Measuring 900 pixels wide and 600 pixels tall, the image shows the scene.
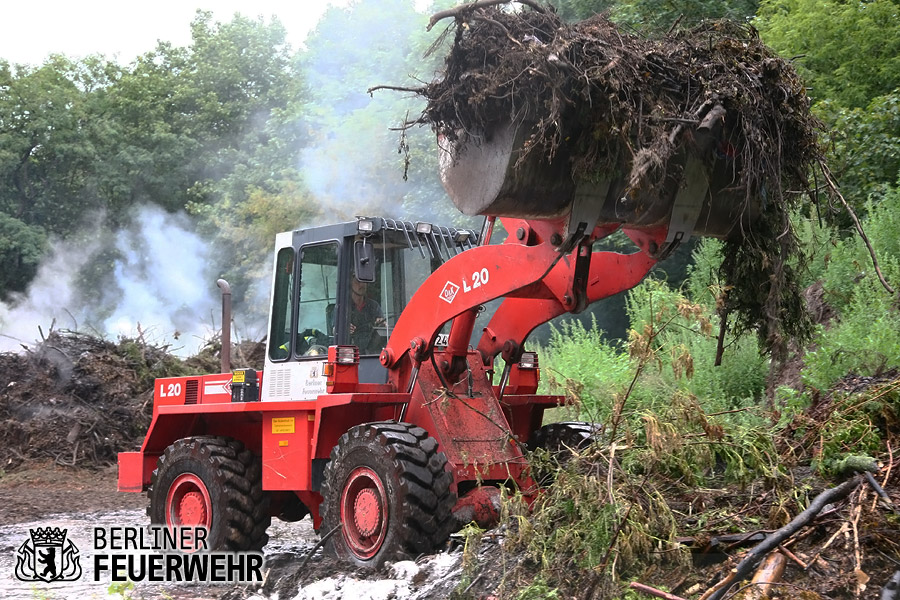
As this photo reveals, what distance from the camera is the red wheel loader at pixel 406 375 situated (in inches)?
250

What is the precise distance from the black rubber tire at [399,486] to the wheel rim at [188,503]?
1986 millimetres

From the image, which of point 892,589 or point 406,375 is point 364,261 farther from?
point 892,589

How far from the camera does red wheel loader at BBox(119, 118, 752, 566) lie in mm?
6352

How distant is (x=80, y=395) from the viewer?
Result: 17.6 meters

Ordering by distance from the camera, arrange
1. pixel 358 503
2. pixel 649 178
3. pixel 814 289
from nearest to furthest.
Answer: pixel 649 178, pixel 358 503, pixel 814 289

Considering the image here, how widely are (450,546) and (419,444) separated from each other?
0.72m

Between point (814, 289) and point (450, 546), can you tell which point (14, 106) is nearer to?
point (814, 289)

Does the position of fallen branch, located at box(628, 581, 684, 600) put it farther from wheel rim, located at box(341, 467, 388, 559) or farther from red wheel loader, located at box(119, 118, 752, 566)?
wheel rim, located at box(341, 467, 388, 559)

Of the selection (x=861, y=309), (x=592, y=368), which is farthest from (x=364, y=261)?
(x=592, y=368)

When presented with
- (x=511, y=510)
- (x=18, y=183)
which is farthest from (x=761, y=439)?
(x=18, y=183)

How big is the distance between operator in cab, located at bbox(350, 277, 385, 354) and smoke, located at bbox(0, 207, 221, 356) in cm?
2524

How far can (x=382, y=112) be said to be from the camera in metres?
28.3

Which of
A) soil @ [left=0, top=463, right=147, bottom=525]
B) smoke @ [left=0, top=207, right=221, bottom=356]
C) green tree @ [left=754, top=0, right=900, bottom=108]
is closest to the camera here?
soil @ [left=0, top=463, right=147, bottom=525]

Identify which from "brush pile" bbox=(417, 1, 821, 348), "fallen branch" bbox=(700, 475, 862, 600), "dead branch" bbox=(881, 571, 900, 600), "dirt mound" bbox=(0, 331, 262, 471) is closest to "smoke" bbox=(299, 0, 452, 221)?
"dirt mound" bbox=(0, 331, 262, 471)
